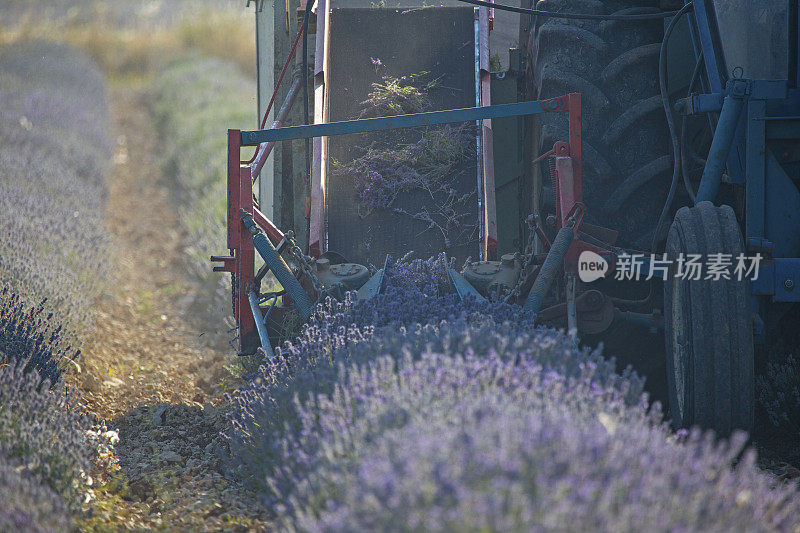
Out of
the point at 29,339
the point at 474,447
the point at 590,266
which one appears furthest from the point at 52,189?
the point at 474,447

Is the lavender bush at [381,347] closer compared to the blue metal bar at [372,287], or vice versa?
the lavender bush at [381,347]

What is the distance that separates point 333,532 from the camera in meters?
2.09

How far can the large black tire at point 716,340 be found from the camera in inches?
124

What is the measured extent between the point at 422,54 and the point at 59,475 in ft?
11.9

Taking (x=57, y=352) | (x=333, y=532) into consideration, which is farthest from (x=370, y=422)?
(x=57, y=352)

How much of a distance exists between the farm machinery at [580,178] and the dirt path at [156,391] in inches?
24.8

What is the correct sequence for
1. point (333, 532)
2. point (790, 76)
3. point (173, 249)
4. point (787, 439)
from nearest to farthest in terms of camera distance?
point (333, 532) → point (790, 76) → point (787, 439) → point (173, 249)

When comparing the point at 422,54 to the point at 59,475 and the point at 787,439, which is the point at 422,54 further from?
the point at 59,475

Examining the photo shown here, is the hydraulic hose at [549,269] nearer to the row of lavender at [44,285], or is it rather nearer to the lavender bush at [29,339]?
the row of lavender at [44,285]

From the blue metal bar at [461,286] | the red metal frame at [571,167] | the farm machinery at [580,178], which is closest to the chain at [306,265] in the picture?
the farm machinery at [580,178]

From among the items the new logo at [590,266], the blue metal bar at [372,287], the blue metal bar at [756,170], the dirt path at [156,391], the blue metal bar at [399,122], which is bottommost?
the dirt path at [156,391]

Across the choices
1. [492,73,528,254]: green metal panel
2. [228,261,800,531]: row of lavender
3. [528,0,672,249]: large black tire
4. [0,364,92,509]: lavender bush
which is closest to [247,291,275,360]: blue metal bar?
[228,261,800,531]: row of lavender

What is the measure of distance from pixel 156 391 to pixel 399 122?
213 centimetres

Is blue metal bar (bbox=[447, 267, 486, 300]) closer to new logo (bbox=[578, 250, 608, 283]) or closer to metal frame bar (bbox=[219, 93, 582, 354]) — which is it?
new logo (bbox=[578, 250, 608, 283])
